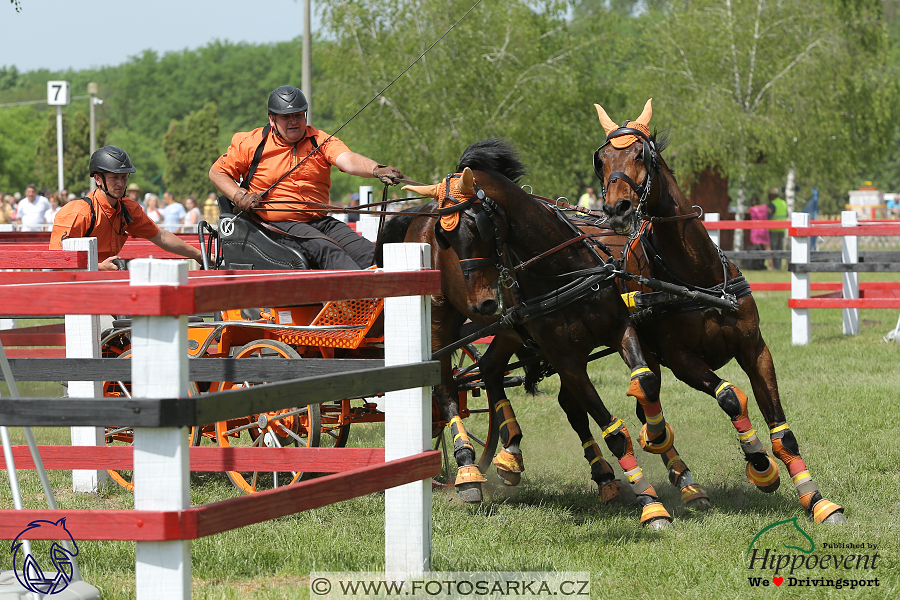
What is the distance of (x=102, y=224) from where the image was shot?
7309 mm

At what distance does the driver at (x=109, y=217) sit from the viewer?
717cm

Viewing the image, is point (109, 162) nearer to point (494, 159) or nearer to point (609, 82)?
point (494, 159)

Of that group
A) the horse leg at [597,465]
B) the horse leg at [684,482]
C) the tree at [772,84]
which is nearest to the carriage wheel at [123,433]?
the horse leg at [597,465]

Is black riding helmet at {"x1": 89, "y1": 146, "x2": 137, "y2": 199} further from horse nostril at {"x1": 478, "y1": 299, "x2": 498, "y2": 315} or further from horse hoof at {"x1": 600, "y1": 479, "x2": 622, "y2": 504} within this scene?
horse hoof at {"x1": 600, "y1": 479, "x2": 622, "y2": 504}

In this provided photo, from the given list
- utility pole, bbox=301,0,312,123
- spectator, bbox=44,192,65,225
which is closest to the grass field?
utility pole, bbox=301,0,312,123

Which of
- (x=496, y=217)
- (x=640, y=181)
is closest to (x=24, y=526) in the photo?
(x=496, y=217)

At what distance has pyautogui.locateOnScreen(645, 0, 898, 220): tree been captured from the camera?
99.5 feet

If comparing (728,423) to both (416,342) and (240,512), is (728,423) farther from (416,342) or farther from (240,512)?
(240,512)

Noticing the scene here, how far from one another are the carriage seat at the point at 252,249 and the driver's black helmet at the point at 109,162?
96cm

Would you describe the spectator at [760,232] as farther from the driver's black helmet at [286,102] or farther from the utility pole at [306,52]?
the driver's black helmet at [286,102]

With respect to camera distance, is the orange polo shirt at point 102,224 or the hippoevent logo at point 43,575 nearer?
the hippoevent logo at point 43,575

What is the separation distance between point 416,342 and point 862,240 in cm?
3922

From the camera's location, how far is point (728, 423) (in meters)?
8.02

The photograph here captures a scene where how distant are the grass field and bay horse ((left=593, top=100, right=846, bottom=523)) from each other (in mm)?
364
